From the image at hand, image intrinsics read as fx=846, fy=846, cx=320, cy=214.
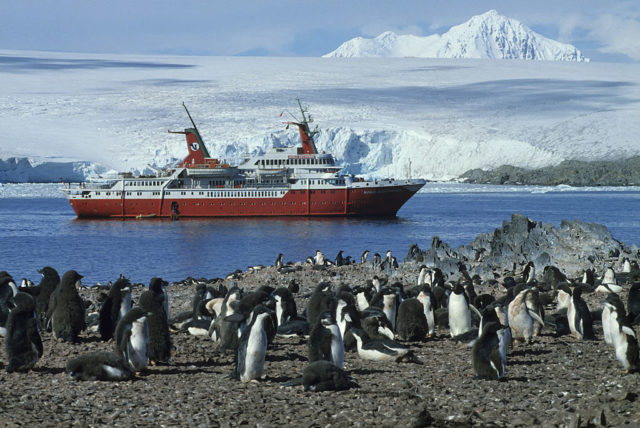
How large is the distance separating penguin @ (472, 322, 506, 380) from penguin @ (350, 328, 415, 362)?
0.94 m

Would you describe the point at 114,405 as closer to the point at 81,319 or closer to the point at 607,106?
the point at 81,319

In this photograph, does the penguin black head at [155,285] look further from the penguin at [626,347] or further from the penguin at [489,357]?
the penguin at [626,347]

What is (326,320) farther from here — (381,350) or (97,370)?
(97,370)

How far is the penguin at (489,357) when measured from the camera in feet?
23.8

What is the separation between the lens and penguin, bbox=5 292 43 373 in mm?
7430

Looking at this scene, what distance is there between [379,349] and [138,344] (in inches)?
91.4

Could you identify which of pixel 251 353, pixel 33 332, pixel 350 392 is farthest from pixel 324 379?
pixel 33 332

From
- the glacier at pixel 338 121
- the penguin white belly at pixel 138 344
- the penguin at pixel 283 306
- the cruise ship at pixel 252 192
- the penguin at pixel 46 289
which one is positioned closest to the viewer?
the penguin white belly at pixel 138 344

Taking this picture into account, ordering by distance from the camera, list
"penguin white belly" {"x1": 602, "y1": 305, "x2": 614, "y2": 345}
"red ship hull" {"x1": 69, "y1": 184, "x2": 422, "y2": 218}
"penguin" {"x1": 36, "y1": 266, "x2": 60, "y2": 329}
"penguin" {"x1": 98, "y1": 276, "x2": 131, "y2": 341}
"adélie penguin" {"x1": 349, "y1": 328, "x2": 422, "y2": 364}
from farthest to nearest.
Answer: "red ship hull" {"x1": 69, "y1": 184, "x2": 422, "y2": 218} → "penguin" {"x1": 36, "y1": 266, "x2": 60, "y2": 329} → "penguin" {"x1": 98, "y1": 276, "x2": 131, "y2": 341} → "penguin white belly" {"x1": 602, "y1": 305, "x2": 614, "y2": 345} → "adélie penguin" {"x1": 349, "y1": 328, "x2": 422, "y2": 364}

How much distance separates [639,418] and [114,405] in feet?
12.3

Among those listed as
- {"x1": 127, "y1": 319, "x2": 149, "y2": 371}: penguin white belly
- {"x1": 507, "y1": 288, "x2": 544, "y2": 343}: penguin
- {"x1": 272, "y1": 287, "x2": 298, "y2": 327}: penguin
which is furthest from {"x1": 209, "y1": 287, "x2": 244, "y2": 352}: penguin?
{"x1": 507, "y1": 288, "x2": 544, "y2": 343}: penguin

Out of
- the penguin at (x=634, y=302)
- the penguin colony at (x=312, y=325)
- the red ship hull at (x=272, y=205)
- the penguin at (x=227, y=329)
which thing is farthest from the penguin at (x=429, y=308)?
the red ship hull at (x=272, y=205)

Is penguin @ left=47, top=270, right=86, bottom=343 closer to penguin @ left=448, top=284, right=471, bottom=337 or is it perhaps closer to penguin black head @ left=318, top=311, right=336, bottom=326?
penguin black head @ left=318, top=311, right=336, bottom=326

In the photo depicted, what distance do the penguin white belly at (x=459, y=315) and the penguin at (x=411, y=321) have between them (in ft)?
1.20
